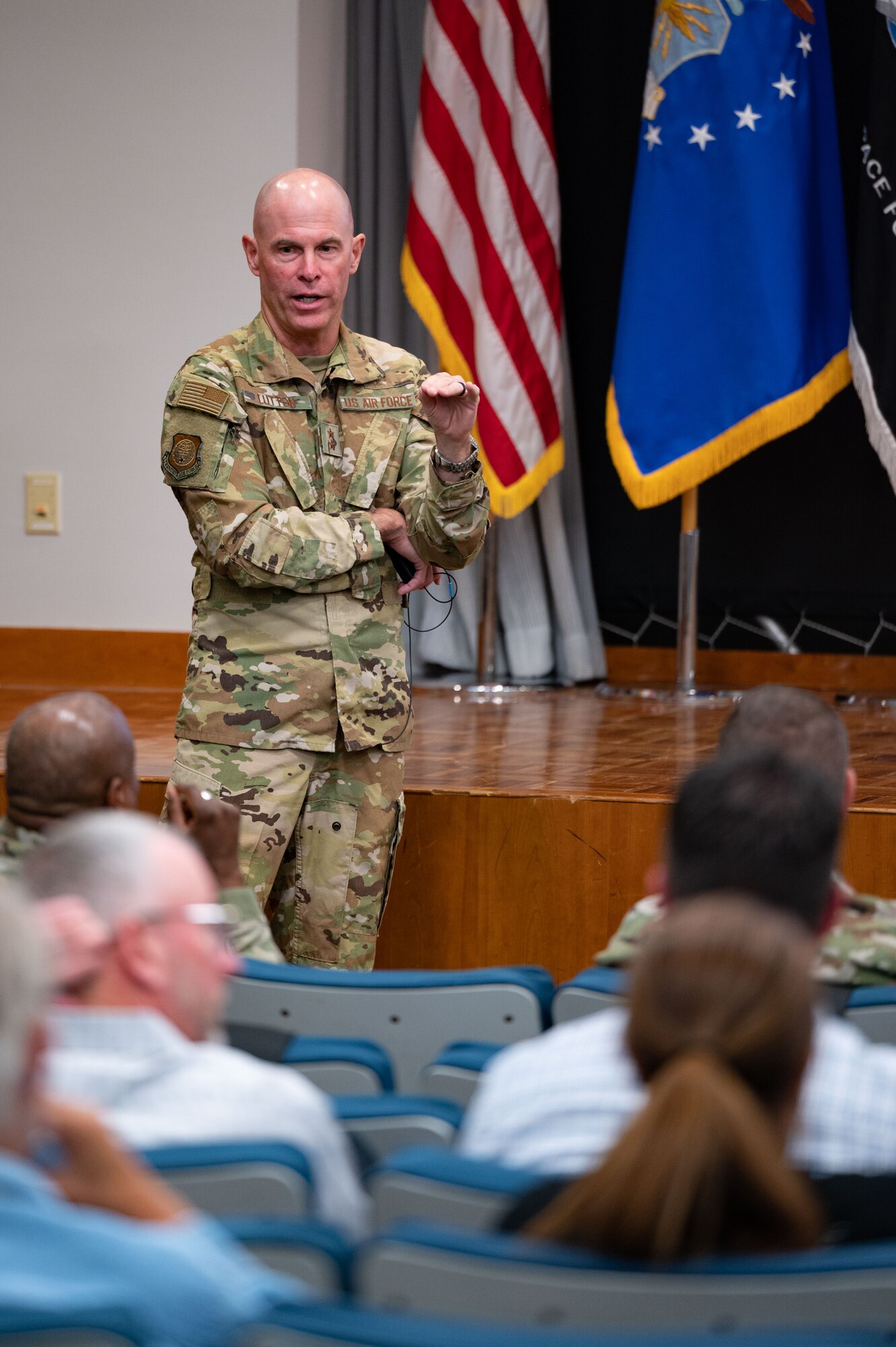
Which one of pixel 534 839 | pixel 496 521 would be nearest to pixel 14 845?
pixel 534 839

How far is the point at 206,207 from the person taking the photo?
4.99 m

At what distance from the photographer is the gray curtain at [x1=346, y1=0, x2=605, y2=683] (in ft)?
18.1

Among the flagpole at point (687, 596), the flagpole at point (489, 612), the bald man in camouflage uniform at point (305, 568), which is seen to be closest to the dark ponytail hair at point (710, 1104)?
the bald man in camouflage uniform at point (305, 568)

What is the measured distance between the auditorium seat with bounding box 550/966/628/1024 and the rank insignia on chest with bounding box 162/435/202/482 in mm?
1370

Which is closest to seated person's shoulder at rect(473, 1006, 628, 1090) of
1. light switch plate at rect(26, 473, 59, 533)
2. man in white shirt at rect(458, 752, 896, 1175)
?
man in white shirt at rect(458, 752, 896, 1175)

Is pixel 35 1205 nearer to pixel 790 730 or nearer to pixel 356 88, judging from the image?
pixel 790 730

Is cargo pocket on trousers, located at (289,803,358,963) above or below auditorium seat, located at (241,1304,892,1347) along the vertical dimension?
below

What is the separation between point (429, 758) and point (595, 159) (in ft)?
9.40

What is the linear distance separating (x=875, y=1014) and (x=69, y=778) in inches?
35.9

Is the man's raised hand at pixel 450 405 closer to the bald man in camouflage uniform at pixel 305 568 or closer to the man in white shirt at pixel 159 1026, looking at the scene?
the bald man in camouflage uniform at pixel 305 568

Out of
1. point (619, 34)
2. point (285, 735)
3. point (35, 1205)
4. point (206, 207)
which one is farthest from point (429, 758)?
point (619, 34)

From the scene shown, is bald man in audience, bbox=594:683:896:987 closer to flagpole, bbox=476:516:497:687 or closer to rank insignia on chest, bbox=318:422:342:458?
rank insignia on chest, bbox=318:422:342:458

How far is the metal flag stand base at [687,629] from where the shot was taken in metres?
5.13

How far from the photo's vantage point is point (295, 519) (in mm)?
2729
